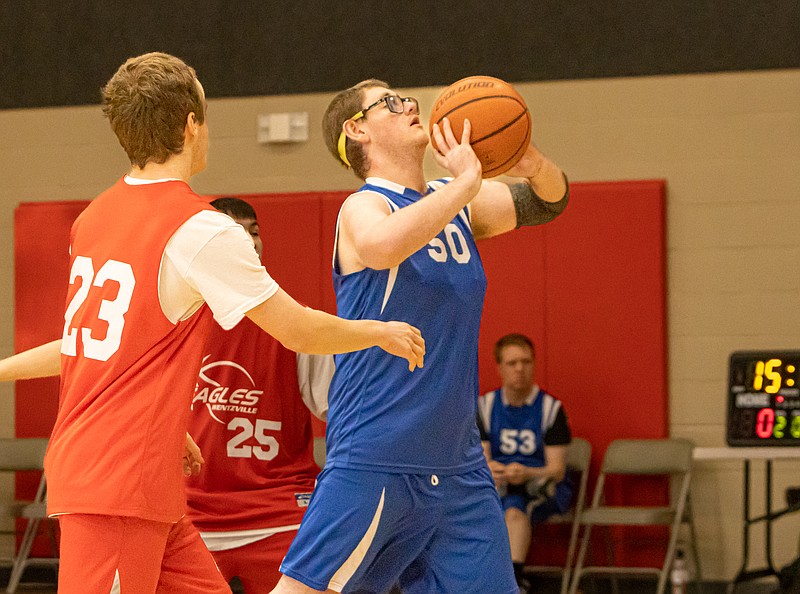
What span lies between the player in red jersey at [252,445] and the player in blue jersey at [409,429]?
0.71 m

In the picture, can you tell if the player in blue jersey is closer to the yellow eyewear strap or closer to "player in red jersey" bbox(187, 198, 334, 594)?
the yellow eyewear strap

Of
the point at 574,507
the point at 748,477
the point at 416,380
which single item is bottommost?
the point at 574,507

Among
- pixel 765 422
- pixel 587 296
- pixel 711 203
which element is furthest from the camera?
pixel 587 296

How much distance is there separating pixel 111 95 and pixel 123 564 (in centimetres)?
98

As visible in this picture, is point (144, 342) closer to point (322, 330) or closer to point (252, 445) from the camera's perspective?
point (322, 330)

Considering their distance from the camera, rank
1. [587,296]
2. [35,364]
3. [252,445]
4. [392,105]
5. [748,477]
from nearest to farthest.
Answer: [35,364], [392,105], [252,445], [748,477], [587,296]

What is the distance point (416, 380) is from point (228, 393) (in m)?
1.00

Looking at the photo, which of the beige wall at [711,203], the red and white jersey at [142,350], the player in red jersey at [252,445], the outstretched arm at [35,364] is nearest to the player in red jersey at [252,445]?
the player in red jersey at [252,445]

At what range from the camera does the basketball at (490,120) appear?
2.93 m

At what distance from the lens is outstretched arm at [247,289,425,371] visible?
2.33m

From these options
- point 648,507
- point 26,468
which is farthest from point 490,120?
point 26,468

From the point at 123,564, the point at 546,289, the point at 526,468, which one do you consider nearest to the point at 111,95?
the point at 123,564

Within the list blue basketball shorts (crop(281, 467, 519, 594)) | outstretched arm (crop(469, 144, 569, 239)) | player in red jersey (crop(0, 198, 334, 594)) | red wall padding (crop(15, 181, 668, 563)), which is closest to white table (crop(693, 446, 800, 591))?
red wall padding (crop(15, 181, 668, 563))

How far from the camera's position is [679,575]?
5.74m
